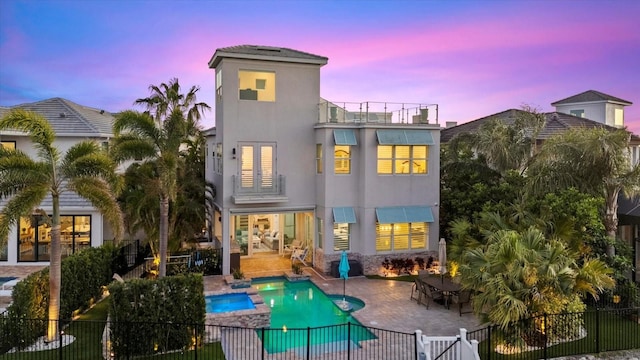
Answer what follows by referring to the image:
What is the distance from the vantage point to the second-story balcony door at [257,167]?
72.8 feet

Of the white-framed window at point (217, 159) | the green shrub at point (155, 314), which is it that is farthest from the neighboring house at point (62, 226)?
the green shrub at point (155, 314)

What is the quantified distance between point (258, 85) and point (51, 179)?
38.3 feet

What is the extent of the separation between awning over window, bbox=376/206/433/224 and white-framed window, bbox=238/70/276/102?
7.95 meters

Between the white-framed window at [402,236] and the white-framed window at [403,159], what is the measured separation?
2.76 m

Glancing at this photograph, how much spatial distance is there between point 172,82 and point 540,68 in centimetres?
2369

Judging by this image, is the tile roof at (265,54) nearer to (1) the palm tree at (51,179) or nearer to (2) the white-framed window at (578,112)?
(1) the palm tree at (51,179)

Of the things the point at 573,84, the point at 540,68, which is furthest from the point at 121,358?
the point at 573,84

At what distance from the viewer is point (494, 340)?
1299 cm

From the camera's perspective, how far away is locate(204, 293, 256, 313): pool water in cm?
1620

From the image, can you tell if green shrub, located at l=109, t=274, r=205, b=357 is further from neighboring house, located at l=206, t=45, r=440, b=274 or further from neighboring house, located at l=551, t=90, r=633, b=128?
neighboring house, located at l=551, t=90, r=633, b=128

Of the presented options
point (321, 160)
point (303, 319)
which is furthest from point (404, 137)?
point (303, 319)

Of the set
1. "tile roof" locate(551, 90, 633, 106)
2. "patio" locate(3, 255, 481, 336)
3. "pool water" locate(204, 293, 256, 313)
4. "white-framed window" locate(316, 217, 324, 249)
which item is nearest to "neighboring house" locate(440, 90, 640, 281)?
"tile roof" locate(551, 90, 633, 106)

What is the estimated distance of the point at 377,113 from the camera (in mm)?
23109

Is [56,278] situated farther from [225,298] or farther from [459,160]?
[459,160]
